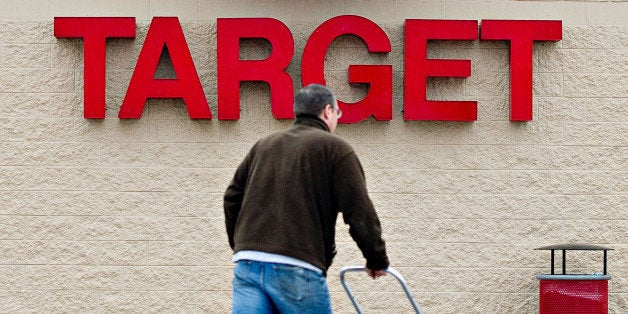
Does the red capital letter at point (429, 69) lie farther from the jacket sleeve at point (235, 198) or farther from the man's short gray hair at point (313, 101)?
the jacket sleeve at point (235, 198)

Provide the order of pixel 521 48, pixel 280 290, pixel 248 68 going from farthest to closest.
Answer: pixel 521 48
pixel 248 68
pixel 280 290

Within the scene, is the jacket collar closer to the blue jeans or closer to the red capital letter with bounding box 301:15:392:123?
the blue jeans

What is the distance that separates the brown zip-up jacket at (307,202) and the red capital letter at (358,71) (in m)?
3.85

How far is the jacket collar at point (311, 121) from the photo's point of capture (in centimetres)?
620

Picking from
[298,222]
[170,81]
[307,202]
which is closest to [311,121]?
[307,202]

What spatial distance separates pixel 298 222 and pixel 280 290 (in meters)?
0.35

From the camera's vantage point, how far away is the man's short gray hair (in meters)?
6.21

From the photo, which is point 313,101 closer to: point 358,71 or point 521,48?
point 358,71

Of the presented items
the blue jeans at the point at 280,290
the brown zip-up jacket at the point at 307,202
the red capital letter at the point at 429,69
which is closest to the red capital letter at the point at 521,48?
the red capital letter at the point at 429,69

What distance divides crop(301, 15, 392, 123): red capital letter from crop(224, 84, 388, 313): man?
386cm

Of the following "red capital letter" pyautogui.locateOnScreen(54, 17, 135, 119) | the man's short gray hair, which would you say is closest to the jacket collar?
the man's short gray hair

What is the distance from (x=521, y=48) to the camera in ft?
32.7

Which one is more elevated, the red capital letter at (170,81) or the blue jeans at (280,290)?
the red capital letter at (170,81)

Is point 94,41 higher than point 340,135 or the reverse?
higher
